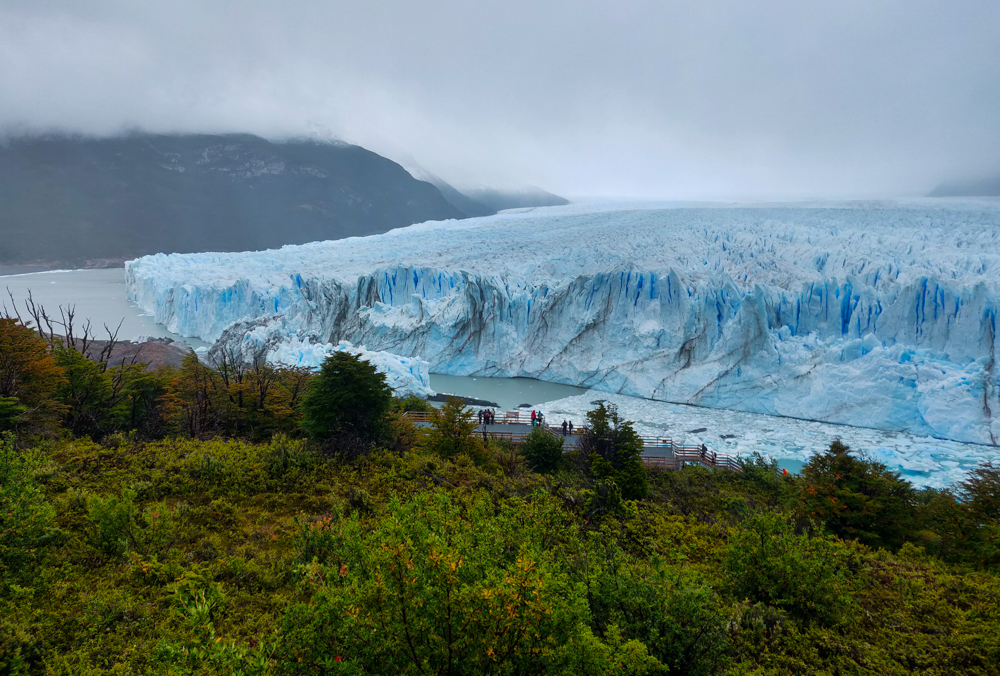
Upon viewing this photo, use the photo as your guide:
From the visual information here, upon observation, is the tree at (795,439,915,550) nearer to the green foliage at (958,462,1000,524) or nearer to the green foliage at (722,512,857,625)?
the green foliage at (958,462,1000,524)

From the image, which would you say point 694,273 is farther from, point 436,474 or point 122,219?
point 122,219

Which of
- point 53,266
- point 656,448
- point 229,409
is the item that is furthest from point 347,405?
point 53,266

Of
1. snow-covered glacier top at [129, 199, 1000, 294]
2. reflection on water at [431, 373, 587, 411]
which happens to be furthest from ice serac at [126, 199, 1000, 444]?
reflection on water at [431, 373, 587, 411]

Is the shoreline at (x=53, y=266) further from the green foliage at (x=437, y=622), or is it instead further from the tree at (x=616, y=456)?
the green foliage at (x=437, y=622)

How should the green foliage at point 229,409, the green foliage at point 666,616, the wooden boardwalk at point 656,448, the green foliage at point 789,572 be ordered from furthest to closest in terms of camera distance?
the wooden boardwalk at point 656,448, the green foliage at point 229,409, the green foliage at point 789,572, the green foliage at point 666,616

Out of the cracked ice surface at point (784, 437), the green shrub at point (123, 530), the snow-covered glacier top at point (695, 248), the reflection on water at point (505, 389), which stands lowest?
the cracked ice surface at point (784, 437)

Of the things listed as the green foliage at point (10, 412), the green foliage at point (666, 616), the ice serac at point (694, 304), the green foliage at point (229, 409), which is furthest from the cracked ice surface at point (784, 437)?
the green foliage at point (10, 412)

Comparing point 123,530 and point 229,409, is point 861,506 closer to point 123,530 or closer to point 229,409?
point 123,530
